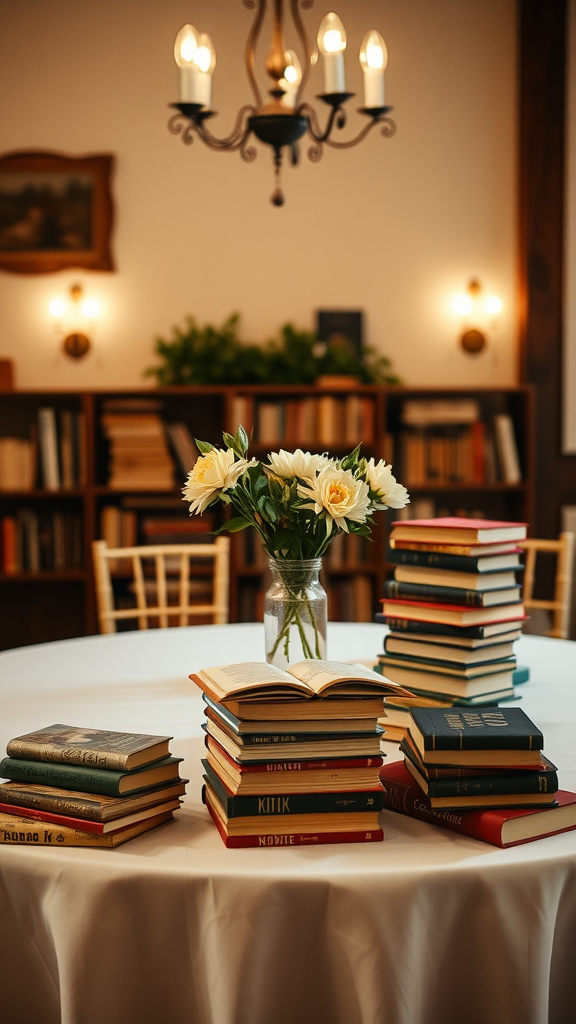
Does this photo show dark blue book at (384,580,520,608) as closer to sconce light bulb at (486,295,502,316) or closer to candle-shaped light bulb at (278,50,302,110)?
candle-shaped light bulb at (278,50,302,110)

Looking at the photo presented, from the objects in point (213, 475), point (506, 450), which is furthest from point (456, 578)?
point (506, 450)

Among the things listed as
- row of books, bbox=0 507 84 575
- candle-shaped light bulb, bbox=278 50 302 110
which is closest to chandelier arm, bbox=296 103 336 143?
candle-shaped light bulb, bbox=278 50 302 110

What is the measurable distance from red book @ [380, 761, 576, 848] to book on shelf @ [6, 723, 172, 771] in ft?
0.94

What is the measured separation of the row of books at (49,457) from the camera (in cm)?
396

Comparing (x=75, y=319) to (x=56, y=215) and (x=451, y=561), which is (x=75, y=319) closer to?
(x=56, y=215)

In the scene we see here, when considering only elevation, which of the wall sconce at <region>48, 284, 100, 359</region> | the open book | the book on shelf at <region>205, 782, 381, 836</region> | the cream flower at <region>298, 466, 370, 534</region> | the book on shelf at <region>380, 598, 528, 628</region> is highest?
the wall sconce at <region>48, 284, 100, 359</region>

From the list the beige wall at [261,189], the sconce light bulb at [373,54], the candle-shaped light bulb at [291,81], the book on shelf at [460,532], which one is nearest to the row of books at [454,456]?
the beige wall at [261,189]

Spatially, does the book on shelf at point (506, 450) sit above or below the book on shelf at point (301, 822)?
above

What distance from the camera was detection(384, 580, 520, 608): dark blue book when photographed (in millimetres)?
1446

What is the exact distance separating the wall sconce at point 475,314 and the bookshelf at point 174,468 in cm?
25

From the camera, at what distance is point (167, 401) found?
4254 millimetres

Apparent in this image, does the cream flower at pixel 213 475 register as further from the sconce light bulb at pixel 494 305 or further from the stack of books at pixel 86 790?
the sconce light bulb at pixel 494 305

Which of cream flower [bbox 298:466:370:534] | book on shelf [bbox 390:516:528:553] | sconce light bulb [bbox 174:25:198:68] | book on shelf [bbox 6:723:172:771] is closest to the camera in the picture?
book on shelf [bbox 6:723:172:771]

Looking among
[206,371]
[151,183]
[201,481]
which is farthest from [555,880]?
[151,183]
